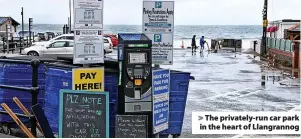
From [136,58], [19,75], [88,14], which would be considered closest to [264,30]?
[19,75]

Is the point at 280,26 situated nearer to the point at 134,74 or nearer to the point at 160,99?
the point at 160,99

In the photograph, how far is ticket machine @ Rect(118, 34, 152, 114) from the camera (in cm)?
752

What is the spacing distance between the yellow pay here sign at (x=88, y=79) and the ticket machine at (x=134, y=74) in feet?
1.60

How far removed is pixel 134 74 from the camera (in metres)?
7.55

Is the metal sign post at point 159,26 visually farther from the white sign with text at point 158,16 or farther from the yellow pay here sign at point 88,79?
the yellow pay here sign at point 88,79

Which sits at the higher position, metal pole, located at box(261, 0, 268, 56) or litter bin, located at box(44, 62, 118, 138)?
metal pole, located at box(261, 0, 268, 56)

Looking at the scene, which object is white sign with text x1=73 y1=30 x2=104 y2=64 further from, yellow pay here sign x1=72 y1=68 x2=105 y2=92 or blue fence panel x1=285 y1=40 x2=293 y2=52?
blue fence panel x1=285 y1=40 x2=293 y2=52

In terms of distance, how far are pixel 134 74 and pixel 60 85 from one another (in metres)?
1.32

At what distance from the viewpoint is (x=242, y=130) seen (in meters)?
Result: 9.48

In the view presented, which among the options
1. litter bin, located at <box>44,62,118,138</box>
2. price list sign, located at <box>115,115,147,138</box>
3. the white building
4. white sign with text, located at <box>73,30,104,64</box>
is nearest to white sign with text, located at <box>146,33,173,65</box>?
litter bin, located at <box>44,62,118,138</box>

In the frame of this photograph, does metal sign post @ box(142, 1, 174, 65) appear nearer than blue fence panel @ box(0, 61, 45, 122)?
Yes

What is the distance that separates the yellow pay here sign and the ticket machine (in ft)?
1.60

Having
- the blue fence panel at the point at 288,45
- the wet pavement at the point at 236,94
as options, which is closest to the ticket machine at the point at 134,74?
the wet pavement at the point at 236,94

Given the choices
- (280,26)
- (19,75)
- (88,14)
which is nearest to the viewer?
(88,14)
